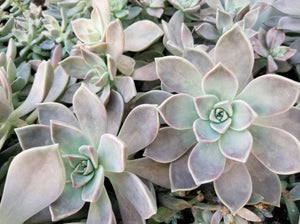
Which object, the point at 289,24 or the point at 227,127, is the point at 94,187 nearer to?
the point at 227,127

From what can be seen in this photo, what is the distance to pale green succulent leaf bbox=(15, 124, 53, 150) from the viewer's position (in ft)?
2.38

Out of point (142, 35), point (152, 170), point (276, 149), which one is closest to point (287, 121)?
point (276, 149)

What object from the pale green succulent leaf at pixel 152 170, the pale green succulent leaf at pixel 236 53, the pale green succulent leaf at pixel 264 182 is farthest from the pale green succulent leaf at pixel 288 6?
the pale green succulent leaf at pixel 152 170

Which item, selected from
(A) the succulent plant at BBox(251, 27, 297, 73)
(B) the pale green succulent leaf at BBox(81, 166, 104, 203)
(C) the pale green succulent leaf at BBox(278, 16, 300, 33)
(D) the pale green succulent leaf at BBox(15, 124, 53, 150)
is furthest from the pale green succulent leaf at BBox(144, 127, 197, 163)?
(C) the pale green succulent leaf at BBox(278, 16, 300, 33)

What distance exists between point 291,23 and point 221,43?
34cm

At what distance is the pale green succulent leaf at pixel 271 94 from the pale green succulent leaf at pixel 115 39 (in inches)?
11.3

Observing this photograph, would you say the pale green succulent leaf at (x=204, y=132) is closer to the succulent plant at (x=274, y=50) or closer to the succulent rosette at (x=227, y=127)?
the succulent rosette at (x=227, y=127)

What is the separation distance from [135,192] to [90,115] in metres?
0.18

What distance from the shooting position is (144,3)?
3.27 ft

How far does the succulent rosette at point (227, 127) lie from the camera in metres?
0.67

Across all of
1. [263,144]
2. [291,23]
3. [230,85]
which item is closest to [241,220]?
[263,144]

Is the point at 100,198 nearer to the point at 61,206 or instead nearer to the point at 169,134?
the point at 61,206

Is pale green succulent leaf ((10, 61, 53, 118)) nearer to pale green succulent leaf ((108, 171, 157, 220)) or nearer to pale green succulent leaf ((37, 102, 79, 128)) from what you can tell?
pale green succulent leaf ((37, 102, 79, 128))

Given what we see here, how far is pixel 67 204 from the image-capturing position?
27.1 inches
